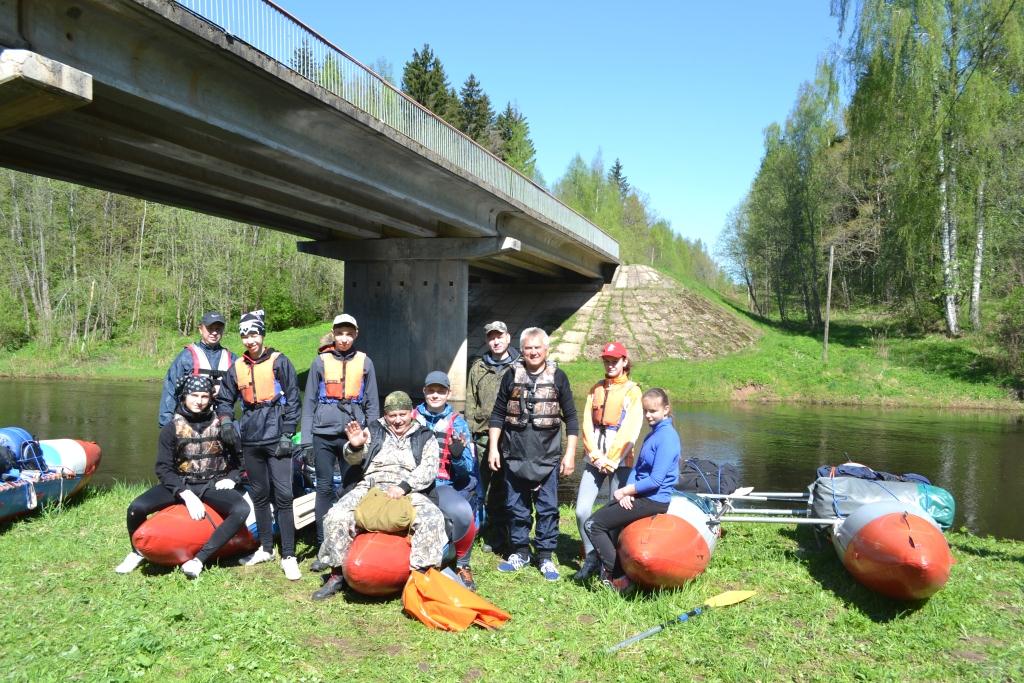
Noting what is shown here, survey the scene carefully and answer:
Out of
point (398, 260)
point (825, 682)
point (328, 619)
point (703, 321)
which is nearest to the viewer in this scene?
point (825, 682)

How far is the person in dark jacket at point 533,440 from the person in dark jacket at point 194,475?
7.08ft

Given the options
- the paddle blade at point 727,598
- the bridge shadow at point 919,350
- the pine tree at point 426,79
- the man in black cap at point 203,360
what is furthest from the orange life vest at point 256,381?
the pine tree at point 426,79

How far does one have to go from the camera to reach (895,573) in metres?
5.02

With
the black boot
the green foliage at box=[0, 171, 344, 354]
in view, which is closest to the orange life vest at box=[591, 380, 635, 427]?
the black boot

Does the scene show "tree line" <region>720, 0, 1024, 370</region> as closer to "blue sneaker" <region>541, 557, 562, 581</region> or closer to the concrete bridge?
the concrete bridge

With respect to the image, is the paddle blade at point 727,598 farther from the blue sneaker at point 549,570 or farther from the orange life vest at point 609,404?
the orange life vest at point 609,404

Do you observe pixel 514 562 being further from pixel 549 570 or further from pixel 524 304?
pixel 524 304

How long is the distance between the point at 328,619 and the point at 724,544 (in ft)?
12.7

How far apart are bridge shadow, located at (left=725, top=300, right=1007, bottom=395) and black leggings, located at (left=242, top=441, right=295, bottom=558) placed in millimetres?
24810

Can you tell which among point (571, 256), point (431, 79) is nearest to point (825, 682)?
point (571, 256)

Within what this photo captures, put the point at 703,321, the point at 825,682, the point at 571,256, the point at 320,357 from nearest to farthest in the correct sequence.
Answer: the point at 825,682
the point at 320,357
the point at 571,256
the point at 703,321

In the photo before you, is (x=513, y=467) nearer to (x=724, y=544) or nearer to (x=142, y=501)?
(x=724, y=544)

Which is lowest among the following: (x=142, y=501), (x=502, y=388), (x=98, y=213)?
(x=142, y=501)

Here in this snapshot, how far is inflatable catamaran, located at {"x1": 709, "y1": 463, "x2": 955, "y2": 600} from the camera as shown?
4934 mm
